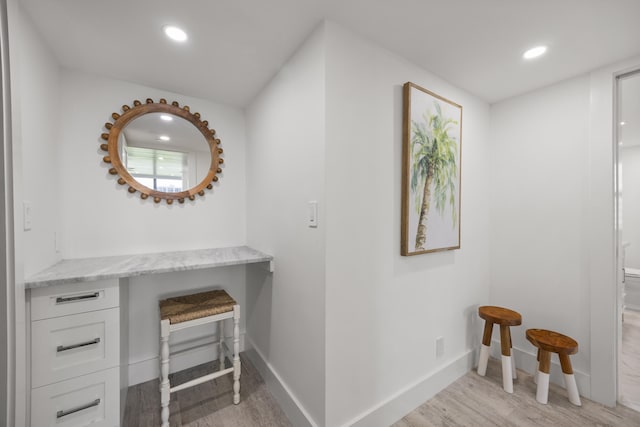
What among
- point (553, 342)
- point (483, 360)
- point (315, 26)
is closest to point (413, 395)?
point (483, 360)

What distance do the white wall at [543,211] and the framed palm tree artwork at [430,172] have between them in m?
0.61

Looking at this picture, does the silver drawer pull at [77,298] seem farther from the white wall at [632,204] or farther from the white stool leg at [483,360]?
the white wall at [632,204]

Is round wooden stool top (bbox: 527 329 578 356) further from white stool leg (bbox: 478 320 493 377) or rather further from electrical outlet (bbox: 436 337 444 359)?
electrical outlet (bbox: 436 337 444 359)

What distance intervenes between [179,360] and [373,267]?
1.85 meters

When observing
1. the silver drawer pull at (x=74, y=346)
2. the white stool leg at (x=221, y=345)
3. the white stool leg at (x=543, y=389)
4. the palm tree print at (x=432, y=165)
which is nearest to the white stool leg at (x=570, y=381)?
the white stool leg at (x=543, y=389)

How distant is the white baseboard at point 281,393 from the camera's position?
4.83 feet

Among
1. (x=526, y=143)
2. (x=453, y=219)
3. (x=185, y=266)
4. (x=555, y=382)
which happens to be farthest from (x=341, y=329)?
(x=526, y=143)

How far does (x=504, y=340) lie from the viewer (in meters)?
1.88

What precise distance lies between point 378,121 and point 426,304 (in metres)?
1.29

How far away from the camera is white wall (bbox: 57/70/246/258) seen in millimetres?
1753

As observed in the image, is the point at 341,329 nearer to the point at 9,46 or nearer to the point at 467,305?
the point at 467,305

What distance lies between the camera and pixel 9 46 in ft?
3.51

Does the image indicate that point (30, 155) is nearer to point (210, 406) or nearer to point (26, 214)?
point (26, 214)

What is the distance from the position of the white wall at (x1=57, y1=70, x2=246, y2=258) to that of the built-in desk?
1.52ft
